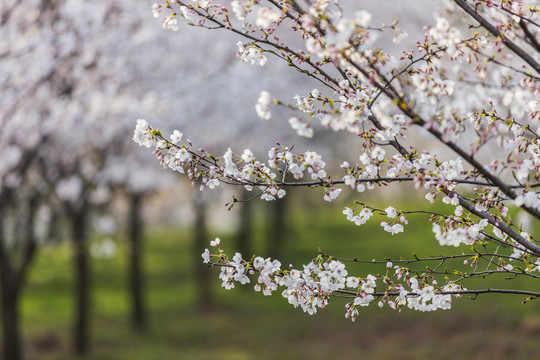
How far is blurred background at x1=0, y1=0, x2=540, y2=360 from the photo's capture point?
7.90 meters

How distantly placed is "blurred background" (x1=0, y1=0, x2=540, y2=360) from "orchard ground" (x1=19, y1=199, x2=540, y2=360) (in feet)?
0.20

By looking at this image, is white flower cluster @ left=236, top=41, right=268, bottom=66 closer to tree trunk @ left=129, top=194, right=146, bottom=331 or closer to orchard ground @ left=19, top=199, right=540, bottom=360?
orchard ground @ left=19, top=199, right=540, bottom=360

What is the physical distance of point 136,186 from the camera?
14.2 meters

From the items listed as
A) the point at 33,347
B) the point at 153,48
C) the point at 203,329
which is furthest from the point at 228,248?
the point at 153,48

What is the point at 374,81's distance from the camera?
2.66m

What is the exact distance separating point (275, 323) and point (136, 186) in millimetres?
5300

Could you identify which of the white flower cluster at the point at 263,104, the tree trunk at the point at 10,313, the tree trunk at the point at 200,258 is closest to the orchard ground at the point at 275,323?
the tree trunk at the point at 200,258

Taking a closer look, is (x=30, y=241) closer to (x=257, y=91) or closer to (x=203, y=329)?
(x=257, y=91)

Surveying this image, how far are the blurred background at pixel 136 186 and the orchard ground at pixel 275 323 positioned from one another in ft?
0.20

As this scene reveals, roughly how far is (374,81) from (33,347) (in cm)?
1330

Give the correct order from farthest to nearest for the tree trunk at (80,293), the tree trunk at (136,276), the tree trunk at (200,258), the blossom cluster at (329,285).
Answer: the tree trunk at (200,258), the tree trunk at (136,276), the tree trunk at (80,293), the blossom cluster at (329,285)

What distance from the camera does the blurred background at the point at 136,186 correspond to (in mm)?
7898

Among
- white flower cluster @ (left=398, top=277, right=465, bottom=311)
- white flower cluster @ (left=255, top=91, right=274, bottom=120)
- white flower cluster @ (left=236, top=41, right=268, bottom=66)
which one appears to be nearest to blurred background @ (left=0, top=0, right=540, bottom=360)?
white flower cluster @ (left=236, top=41, right=268, bottom=66)

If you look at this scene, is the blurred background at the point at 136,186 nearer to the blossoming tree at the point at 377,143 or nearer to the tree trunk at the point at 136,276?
the tree trunk at the point at 136,276
